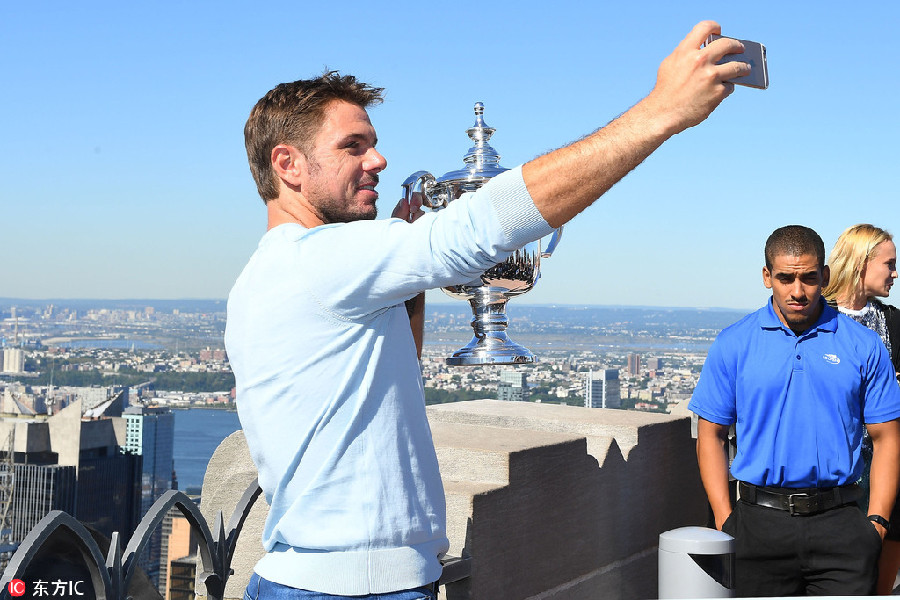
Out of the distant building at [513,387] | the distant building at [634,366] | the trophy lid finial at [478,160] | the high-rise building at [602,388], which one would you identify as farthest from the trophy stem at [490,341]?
the distant building at [634,366]

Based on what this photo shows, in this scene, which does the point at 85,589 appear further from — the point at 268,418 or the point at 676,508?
the point at 676,508

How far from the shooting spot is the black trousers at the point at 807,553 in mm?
3217

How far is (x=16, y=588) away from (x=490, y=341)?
1422 millimetres

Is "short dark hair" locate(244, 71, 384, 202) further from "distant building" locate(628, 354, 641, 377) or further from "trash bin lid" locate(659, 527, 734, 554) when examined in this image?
"distant building" locate(628, 354, 641, 377)

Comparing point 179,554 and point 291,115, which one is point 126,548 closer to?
point 179,554

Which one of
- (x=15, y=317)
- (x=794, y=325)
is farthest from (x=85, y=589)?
(x=15, y=317)

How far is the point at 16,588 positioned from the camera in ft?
6.49

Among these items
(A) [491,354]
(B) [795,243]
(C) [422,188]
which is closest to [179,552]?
(A) [491,354]

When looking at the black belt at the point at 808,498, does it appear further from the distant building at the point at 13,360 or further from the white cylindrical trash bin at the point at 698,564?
the distant building at the point at 13,360

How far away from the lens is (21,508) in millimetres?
5465

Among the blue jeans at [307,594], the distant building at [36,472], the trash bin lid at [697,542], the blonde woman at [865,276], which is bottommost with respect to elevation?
the distant building at [36,472]

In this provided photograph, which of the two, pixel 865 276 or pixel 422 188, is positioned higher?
pixel 422 188

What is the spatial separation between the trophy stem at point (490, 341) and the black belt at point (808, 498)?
1091mm

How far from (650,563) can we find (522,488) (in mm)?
1239
